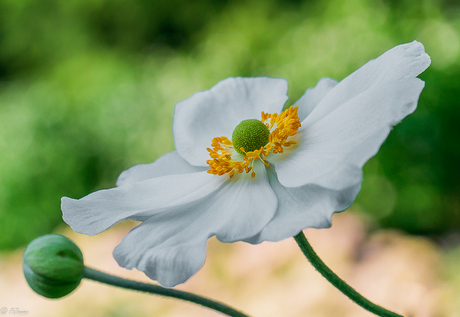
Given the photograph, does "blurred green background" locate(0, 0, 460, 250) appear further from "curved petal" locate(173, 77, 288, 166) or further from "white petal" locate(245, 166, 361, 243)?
"white petal" locate(245, 166, 361, 243)

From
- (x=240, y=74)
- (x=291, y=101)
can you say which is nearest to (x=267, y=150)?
(x=291, y=101)

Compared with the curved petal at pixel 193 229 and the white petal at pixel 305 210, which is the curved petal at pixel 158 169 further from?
the white petal at pixel 305 210

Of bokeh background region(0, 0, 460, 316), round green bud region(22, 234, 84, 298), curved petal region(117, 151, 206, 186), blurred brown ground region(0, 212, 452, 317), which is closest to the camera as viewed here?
round green bud region(22, 234, 84, 298)

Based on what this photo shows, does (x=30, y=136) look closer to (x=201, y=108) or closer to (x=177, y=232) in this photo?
(x=201, y=108)

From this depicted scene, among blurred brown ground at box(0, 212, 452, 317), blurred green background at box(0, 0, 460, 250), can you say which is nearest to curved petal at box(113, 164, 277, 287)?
blurred brown ground at box(0, 212, 452, 317)

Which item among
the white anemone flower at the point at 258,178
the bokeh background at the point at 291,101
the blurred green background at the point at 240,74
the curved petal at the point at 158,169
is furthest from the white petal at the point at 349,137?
the blurred green background at the point at 240,74

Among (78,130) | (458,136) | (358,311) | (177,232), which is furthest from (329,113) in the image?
(78,130)

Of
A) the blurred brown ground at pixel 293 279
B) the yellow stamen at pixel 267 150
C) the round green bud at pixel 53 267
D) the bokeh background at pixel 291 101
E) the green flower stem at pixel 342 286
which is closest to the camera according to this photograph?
the green flower stem at pixel 342 286
